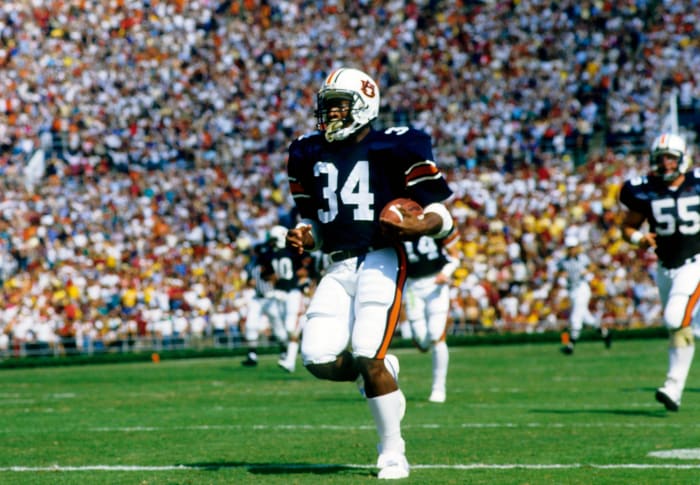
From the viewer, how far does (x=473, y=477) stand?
600 centimetres

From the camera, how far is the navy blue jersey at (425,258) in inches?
472

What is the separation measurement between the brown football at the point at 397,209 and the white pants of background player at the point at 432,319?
203 inches

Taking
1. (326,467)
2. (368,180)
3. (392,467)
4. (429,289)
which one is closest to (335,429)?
(326,467)

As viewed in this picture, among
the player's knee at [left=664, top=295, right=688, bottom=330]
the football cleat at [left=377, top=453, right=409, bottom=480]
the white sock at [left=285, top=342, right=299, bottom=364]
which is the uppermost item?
the player's knee at [left=664, top=295, right=688, bottom=330]

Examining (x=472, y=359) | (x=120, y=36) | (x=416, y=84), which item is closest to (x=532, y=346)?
(x=472, y=359)

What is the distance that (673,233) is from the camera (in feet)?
31.4

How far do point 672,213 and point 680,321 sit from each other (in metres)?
0.90

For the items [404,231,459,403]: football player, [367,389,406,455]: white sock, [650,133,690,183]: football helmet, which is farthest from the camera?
[404,231,459,403]: football player

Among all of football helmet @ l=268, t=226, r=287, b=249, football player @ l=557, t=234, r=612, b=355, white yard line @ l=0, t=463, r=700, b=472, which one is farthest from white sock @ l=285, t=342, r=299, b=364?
white yard line @ l=0, t=463, r=700, b=472

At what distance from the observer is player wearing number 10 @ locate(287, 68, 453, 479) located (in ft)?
19.9

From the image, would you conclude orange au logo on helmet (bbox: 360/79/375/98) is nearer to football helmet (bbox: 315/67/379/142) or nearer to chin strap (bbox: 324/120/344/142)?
football helmet (bbox: 315/67/379/142)

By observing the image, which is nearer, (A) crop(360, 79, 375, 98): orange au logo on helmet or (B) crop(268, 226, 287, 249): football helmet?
(A) crop(360, 79, 375, 98): orange au logo on helmet

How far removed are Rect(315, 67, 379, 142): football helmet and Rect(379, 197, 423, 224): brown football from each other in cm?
46

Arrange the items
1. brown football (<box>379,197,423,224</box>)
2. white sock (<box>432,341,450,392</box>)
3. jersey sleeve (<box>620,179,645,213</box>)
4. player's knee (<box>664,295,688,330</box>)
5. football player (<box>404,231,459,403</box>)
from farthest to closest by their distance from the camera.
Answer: football player (<box>404,231,459,403</box>)
white sock (<box>432,341,450,392</box>)
jersey sleeve (<box>620,179,645,213</box>)
player's knee (<box>664,295,688,330</box>)
brown football (<box>379,197,423,224</box>)
